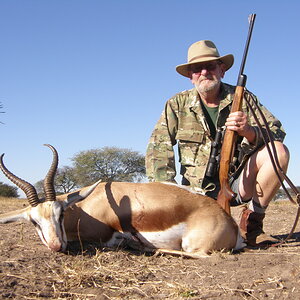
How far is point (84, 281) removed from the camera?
2.58 meters

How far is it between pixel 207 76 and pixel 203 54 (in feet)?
0.86

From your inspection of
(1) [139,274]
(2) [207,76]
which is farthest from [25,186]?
(2) [207,76]

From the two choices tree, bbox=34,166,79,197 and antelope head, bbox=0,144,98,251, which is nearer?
antelope head, bbox=0,144,98,251

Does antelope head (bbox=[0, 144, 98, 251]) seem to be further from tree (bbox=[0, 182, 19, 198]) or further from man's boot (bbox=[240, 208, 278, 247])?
tree (bbox=[0, 182, 19, 198])

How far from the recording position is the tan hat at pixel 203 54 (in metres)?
4.76

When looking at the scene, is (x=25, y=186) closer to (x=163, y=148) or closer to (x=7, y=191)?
(x=163, y=148)

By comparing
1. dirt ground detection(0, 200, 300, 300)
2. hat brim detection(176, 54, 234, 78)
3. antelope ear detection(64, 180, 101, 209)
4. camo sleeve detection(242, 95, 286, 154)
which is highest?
hat brim detection(176, 54, 234, 78)

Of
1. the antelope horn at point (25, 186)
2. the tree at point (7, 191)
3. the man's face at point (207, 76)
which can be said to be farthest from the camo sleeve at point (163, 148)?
the tree at point (7, 191)

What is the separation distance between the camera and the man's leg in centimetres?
414

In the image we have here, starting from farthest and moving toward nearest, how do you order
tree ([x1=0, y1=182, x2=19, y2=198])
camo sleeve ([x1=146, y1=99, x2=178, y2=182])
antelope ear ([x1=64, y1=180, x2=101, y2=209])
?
tree ([x1=0, y1=182, x2=19, y2=198])
camo sleeve ([x1=146, y1=99, x2=178, y2=182])
antelope ear ([x1=64, y1=180, x2=101, y2=209])

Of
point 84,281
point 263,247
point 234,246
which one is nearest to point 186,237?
point 234,246

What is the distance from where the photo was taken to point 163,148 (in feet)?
15.3

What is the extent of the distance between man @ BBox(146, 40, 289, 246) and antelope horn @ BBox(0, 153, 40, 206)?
4.59 feet

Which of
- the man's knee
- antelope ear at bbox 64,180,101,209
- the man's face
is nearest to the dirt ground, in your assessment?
antelope ear at bbox 64,180,101,209
